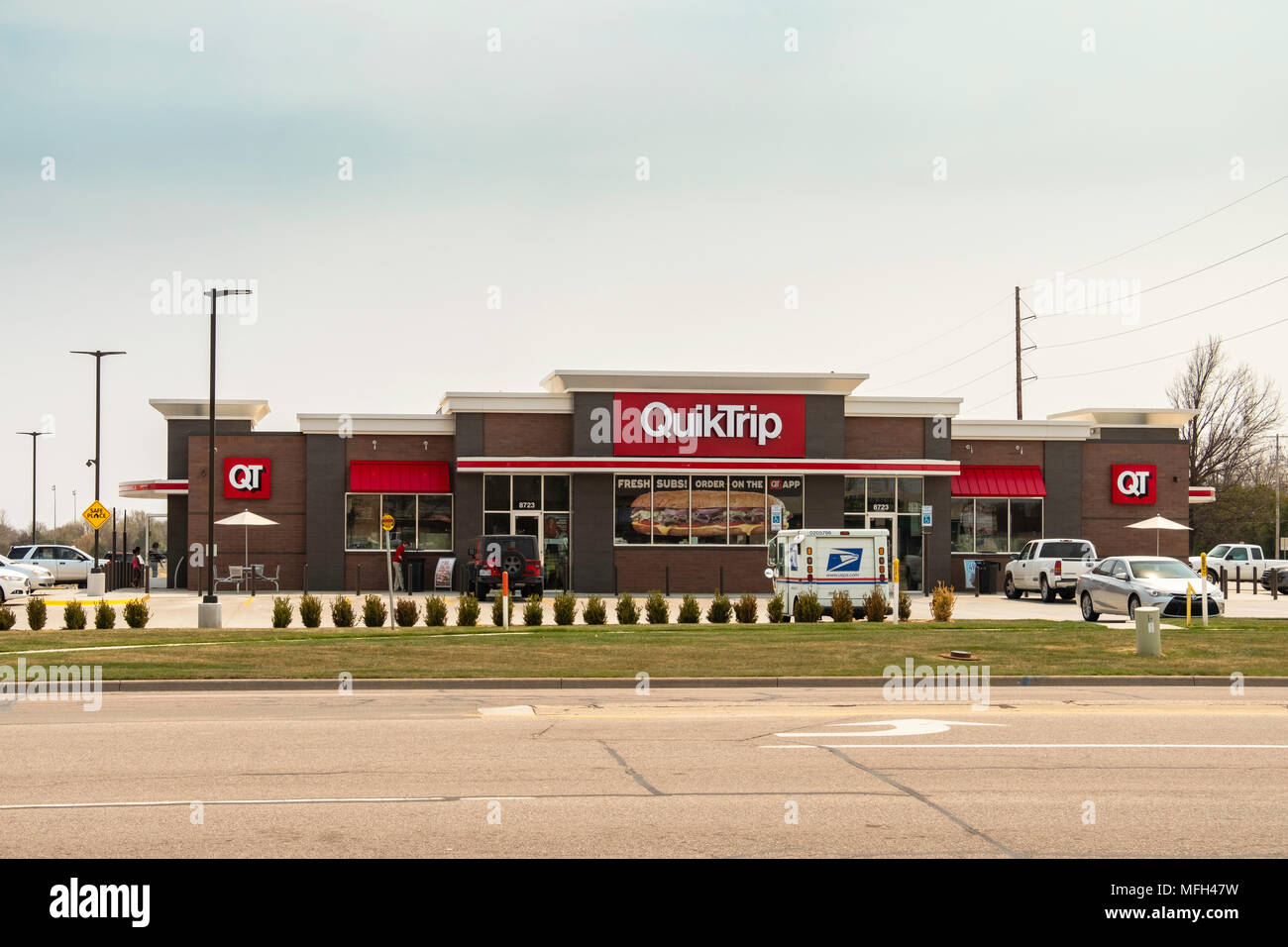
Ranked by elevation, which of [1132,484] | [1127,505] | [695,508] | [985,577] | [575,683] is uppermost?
[1132,484]

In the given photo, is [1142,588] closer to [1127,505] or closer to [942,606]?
[942,606]

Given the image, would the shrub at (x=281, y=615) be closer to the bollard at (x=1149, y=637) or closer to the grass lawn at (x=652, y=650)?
the grass lawn at (x=652, y=650)

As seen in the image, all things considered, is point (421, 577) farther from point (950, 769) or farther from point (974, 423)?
point (950, 769)

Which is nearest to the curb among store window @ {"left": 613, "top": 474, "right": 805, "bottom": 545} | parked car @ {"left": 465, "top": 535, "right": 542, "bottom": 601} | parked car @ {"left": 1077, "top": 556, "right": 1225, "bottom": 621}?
parked car @ {"left": 1077, "top": 556, "right": 1225, "bottom": 621}

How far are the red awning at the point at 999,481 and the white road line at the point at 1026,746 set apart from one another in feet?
114

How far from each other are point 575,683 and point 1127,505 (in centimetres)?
3570

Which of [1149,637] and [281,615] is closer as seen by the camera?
[1149,637]

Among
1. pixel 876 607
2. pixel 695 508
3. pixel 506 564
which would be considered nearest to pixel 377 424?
pixel 506 564

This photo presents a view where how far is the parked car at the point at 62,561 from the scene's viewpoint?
162 feet

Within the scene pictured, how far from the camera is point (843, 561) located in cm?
2948

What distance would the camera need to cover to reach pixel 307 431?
146 feet

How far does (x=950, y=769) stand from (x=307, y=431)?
37181 mm

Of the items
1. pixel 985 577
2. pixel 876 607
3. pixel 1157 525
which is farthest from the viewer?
pixel 1157 525

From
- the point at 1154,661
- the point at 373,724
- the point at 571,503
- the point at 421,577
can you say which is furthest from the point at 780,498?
the point at 373,724
